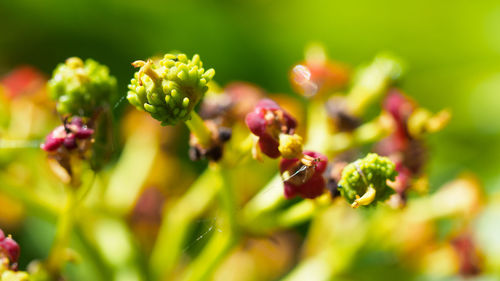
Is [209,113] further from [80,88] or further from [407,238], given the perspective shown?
[407,238]

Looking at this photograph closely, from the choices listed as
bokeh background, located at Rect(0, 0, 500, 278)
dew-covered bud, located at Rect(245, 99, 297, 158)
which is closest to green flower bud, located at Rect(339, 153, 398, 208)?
dew-covered bud, located at Rect(245, 99, 297, 158)

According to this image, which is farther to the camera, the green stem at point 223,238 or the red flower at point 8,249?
the green stem at point 223,238

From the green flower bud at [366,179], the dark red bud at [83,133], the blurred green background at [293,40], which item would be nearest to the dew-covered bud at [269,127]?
the green flower bud at [366,179]

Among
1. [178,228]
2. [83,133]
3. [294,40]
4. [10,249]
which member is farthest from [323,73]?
[10,249]

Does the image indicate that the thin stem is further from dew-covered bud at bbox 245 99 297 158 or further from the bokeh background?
the bokeh background

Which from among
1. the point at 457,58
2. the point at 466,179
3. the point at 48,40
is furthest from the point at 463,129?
the point at 48,40

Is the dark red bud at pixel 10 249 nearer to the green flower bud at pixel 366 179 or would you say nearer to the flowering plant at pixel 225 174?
the flowering plant at pixel 225 174
